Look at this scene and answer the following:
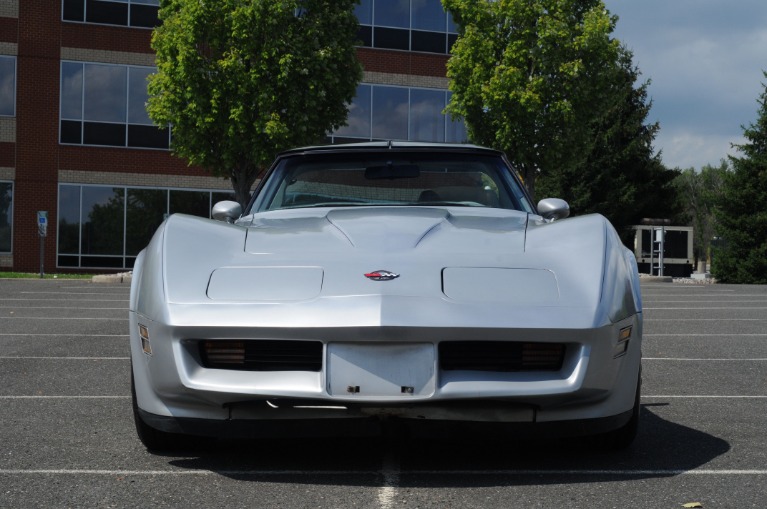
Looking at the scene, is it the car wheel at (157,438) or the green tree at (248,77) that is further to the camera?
the green tree at (248,77)

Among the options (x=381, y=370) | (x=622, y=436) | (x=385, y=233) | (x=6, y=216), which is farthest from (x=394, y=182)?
(x=6, y=216)

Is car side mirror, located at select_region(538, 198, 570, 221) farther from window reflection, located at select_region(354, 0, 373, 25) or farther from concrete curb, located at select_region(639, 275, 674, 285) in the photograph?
window reflection, located at select_region(354, 0, 373, 25)

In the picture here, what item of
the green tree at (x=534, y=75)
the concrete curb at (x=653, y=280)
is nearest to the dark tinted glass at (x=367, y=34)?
the green tree at (x=534, y=75)

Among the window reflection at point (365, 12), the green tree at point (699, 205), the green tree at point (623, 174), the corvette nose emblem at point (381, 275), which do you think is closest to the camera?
the corvette nose emblem at point (381, 275)

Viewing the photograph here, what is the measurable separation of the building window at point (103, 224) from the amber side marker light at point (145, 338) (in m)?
29.0

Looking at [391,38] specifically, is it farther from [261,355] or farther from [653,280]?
[261,355]

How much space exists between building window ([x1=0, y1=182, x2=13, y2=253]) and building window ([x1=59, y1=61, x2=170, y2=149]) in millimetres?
2260

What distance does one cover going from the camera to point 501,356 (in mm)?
3820

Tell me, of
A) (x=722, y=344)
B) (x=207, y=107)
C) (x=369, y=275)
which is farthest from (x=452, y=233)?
→ (x=207, y=107)

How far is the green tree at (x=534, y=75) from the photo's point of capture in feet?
92.4

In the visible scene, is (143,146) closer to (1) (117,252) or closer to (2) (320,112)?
(1) (117,252)

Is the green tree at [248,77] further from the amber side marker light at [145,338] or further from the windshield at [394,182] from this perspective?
the amber side marker light at [145,338]

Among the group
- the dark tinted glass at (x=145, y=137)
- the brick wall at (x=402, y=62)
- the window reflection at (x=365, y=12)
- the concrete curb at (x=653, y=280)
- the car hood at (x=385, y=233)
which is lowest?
the concrete curb at (x=653, y=280)

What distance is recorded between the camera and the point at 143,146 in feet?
109
